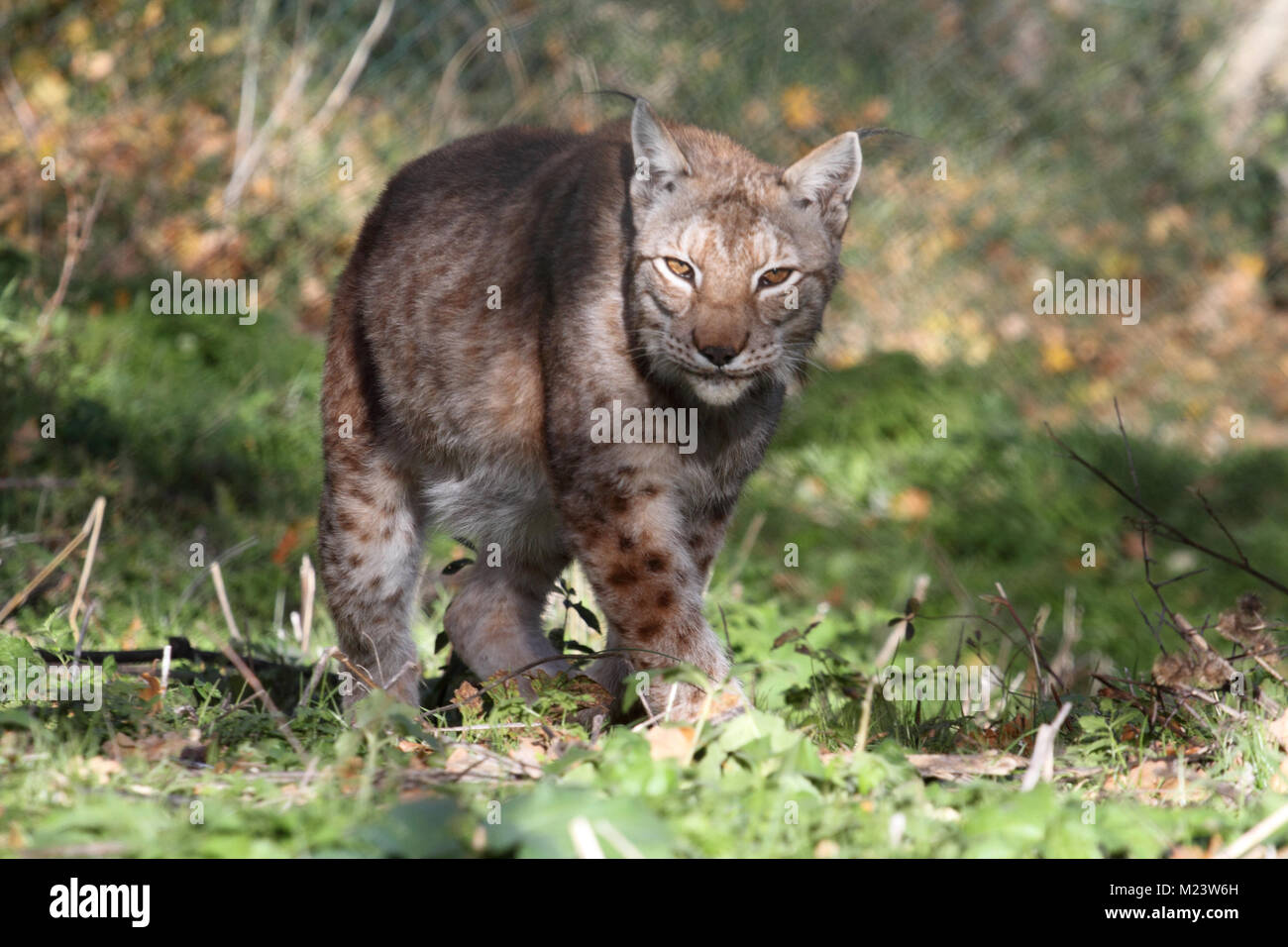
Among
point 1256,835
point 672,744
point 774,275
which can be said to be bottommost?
point 1256,835

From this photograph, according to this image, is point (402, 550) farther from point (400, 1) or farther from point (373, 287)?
point (400, 1)

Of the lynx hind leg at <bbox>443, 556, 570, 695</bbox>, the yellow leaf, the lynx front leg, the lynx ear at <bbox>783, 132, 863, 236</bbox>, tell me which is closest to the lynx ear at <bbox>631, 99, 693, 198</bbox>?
the lynx ear at <bbox>783, 132, 863, 236</bbox>

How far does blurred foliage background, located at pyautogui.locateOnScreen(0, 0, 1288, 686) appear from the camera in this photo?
6.51m

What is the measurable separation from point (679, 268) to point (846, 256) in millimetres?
5538

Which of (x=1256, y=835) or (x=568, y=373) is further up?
Result: (x=568, y=373)

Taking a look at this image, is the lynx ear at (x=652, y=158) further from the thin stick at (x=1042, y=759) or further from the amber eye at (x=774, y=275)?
the thin stick at (x=1042, y=759)

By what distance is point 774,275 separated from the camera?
379 cm

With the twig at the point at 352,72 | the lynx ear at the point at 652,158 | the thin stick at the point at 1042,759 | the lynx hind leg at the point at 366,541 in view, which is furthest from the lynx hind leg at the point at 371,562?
the twig at the point at 352,72

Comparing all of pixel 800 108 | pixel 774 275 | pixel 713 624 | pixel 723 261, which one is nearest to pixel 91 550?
pixel 723 261

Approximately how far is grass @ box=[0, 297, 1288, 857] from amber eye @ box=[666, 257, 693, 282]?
0.93 meters

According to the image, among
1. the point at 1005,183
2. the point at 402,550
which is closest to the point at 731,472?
the point at 402,550

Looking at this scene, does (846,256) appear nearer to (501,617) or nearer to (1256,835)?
(501,617)

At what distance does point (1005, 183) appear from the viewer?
9625mm
